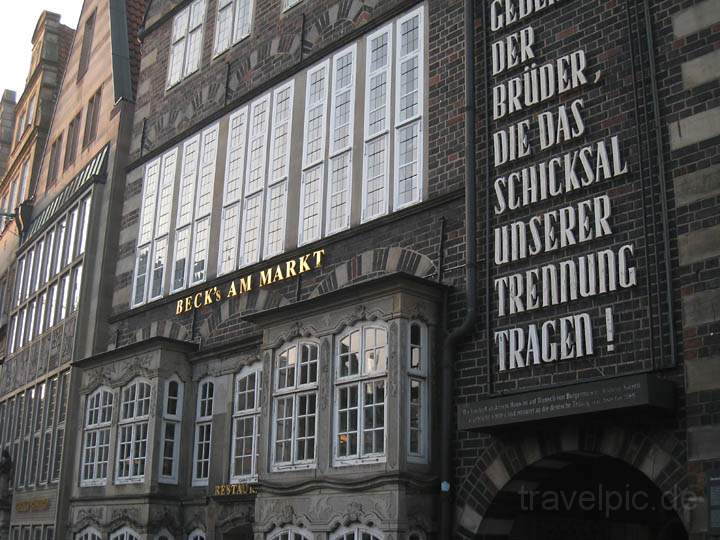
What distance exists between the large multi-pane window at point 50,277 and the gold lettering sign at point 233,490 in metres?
8.26

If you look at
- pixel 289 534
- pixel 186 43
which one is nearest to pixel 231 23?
pixel 186 43

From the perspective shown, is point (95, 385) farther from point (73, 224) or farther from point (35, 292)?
point (35, 292)

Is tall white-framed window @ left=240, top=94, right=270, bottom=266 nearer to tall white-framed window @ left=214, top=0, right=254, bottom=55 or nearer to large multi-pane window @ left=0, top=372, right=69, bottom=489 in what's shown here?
tall white-framed window @ left=214, top=0, right=254, bottom=55

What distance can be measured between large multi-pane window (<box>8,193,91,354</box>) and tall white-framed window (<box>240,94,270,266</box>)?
254 inches

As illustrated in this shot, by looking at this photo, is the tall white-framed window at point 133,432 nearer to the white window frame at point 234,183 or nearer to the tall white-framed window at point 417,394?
the white window frame at point 234,183

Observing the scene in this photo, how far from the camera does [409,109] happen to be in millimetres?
17188

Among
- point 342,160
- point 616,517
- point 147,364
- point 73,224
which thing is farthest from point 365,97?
point 73,224

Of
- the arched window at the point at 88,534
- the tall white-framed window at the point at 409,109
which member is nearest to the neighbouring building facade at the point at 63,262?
the arched window at the point at 88,534

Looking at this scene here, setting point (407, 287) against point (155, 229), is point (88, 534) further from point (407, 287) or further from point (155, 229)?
point (407, 287)

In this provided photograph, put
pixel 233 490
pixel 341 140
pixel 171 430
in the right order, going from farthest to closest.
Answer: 1. pixel 171 430
2. pixel 341 140
3. pixel 233 490

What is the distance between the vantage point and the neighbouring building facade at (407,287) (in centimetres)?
1275

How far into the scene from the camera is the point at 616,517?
16516 mm

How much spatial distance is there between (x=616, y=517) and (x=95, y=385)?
36.4 feet

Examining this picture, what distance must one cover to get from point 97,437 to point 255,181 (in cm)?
626
